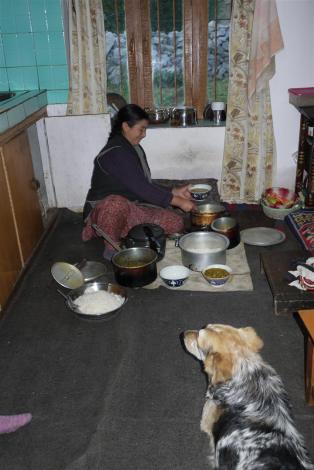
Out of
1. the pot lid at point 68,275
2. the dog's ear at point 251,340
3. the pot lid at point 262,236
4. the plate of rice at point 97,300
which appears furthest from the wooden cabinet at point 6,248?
the pot lid at point 262,236

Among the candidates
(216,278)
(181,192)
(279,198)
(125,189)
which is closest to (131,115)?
(125,189)

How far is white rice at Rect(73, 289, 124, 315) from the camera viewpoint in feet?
8.69

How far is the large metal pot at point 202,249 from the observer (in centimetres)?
295

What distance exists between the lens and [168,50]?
4344 millimetres

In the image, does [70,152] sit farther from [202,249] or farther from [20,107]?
[202,249]

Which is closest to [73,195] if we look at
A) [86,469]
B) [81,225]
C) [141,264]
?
[81,225]

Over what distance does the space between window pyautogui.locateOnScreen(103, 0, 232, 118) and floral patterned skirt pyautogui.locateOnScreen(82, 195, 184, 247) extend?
Result: 1.56 m

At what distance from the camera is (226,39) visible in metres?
4.27

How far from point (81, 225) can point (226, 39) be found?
2377 millimetres

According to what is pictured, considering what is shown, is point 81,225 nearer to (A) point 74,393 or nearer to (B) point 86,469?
(A) point 74,393

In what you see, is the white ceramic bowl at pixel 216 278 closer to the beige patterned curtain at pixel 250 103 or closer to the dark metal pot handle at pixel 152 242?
the dark metal pot handle at pixel 152 242

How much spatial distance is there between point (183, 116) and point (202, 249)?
1.74 m

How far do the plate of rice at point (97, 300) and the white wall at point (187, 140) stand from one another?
5.79 ft

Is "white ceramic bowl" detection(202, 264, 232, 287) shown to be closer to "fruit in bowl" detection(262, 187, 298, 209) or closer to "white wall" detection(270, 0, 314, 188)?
"fruit in bowl" detection(262, 187, 298, 209)
